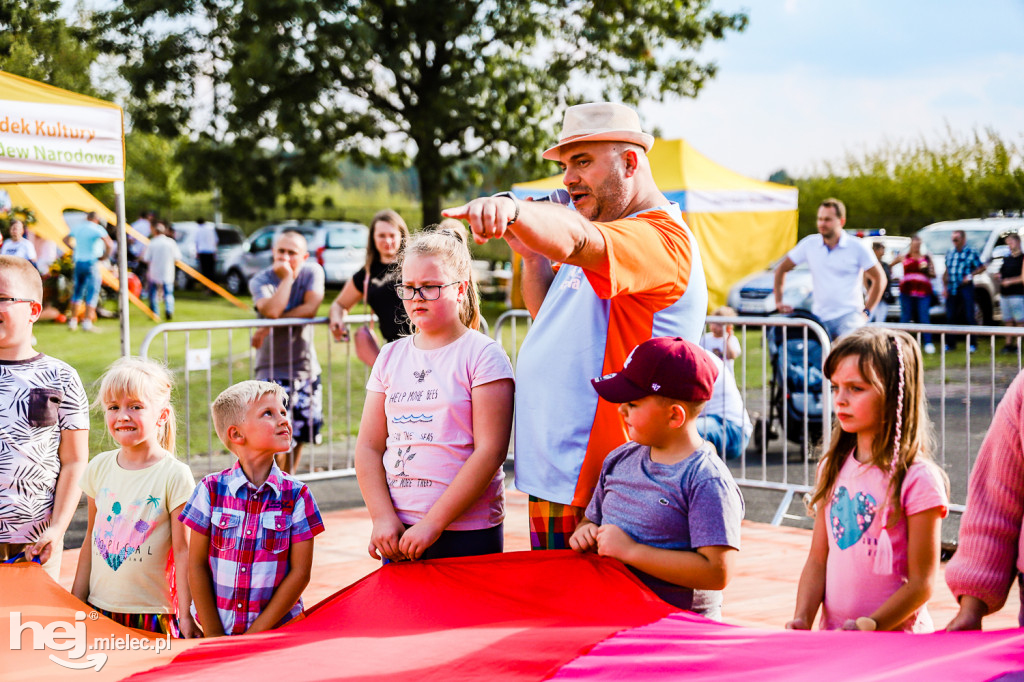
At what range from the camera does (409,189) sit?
6538 cm

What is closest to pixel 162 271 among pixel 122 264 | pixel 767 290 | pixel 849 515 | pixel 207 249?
pixel 207 249

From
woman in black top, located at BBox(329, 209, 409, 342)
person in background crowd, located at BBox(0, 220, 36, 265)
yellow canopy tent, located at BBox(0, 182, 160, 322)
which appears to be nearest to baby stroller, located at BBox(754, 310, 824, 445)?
woman in black top, located at BBox(329, 209, 409, 342)

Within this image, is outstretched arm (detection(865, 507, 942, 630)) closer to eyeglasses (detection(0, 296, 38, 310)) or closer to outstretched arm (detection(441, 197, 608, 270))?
outstretched arm (detection(441, 197, 608, 270))

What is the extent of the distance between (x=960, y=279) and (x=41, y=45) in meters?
14.7

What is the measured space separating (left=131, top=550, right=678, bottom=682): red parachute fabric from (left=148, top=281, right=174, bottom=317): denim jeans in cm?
1950

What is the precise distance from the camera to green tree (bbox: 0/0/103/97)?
10.6 m

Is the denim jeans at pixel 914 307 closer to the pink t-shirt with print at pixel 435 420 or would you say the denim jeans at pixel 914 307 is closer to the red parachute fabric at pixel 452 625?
the pink t-shirt with print at pixel 435 420

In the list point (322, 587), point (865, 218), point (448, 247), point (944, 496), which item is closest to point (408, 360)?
point (448, 247)

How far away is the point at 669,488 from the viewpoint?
284 centimetres

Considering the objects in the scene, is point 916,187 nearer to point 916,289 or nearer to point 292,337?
point 916,289

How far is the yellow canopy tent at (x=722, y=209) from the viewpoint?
15.5 metres

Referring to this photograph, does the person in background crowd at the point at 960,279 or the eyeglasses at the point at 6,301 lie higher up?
the person in background crowd at the point at 960,279

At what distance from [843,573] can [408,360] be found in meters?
1.48

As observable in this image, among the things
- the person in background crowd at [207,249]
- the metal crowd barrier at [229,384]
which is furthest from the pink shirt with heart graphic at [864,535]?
the person in background crowd at [207,249]
